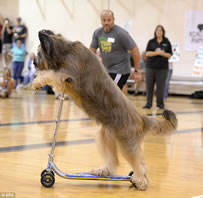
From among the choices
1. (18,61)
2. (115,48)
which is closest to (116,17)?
(18,61)

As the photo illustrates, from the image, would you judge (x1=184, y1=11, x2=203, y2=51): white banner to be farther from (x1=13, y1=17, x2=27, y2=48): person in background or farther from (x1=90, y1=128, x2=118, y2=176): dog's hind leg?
(x1=90, y1=128, x2=118, y2=176): dog's hind leg

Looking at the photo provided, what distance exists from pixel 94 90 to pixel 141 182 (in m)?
0.91

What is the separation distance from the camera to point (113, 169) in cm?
399

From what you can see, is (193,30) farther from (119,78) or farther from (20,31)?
(119,78)

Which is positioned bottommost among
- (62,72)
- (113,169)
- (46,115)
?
(46,115)

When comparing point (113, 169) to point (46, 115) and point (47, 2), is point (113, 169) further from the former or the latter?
point (47, 2)

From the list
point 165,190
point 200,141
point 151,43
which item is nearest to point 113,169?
point 165,190

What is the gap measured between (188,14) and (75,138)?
1162 centimetres

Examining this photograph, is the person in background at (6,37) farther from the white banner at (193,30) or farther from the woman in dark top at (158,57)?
the woman in dark top at (158,57)

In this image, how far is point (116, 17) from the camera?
59.6 feet

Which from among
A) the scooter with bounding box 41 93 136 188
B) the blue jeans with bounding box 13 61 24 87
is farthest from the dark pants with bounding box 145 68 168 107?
the blue jeans with bounding box 13 61 24 87

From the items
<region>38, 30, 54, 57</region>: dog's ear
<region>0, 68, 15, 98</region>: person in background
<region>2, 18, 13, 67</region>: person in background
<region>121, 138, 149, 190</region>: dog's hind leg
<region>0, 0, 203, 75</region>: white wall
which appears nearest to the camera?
<region>38, 30, 54, 57</region>: dog's ear

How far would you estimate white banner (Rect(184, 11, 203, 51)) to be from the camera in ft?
53.8

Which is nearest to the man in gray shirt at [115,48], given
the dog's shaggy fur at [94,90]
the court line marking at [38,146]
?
the court line marking at [38,146]
